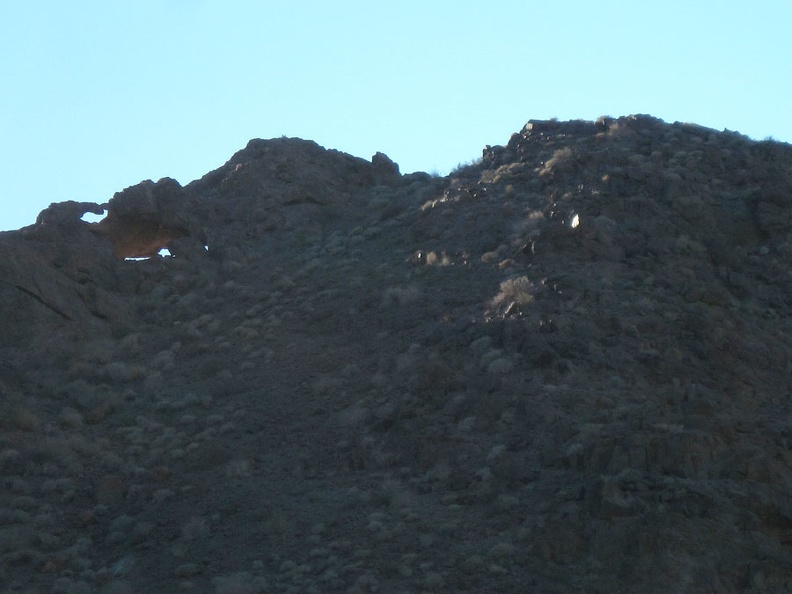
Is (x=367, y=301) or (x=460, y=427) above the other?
(x=367, y=301)

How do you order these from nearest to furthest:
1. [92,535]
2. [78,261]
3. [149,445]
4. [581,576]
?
[581,576], [92,535], [149,445], [78,261]

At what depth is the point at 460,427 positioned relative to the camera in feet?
57.9

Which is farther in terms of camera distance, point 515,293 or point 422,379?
point 515,293

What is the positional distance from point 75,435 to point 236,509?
14.5ft

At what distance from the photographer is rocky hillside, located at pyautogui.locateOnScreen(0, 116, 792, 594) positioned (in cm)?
1480

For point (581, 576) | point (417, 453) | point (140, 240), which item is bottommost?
point (581, 576)

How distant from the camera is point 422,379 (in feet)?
62.4

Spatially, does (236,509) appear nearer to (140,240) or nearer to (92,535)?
(92,535)

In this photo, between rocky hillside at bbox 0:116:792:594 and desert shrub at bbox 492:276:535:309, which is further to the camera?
desert shrub at bbox 492:276:535:309

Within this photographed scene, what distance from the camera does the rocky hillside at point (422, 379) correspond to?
14.8 meters

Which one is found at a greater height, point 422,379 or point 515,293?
point 515,293

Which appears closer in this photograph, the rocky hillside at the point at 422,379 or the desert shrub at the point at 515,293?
the rocky hillside at the point at 422,379

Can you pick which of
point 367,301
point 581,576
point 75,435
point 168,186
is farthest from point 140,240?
point 581,576

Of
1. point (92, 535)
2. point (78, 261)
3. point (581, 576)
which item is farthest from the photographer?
point (78, 261)
